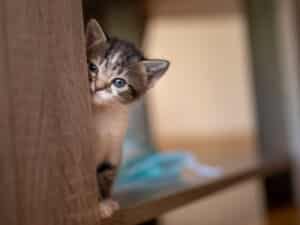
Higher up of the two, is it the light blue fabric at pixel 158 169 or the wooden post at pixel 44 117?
the wooden post at pixel 44 117

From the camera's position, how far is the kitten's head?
788mm

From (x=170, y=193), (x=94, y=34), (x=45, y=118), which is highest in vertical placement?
(x=94, y=34)

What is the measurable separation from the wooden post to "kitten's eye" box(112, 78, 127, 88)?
0.43ft

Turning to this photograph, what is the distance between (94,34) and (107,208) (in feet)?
0.82

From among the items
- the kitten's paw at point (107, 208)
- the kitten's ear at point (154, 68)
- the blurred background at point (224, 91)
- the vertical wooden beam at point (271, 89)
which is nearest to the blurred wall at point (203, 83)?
the blurred background at point (224, 91)

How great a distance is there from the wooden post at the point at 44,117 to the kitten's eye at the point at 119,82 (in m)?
0.13

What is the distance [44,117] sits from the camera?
62 centimetres

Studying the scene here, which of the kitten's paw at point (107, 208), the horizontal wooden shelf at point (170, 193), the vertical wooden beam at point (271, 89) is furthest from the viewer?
the vertical wooden beam at point (271, 89)

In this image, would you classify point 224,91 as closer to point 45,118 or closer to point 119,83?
point 119,83

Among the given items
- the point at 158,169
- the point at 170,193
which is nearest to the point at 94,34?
the point at 170,193

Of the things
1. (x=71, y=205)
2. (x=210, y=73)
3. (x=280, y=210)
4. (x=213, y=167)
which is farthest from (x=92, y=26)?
(x=210, y=73)

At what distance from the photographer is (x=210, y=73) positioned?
228cm

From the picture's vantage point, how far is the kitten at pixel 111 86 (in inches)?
31.1

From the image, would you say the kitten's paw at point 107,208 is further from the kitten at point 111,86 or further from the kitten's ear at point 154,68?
the kitten's ear at point 154,68
